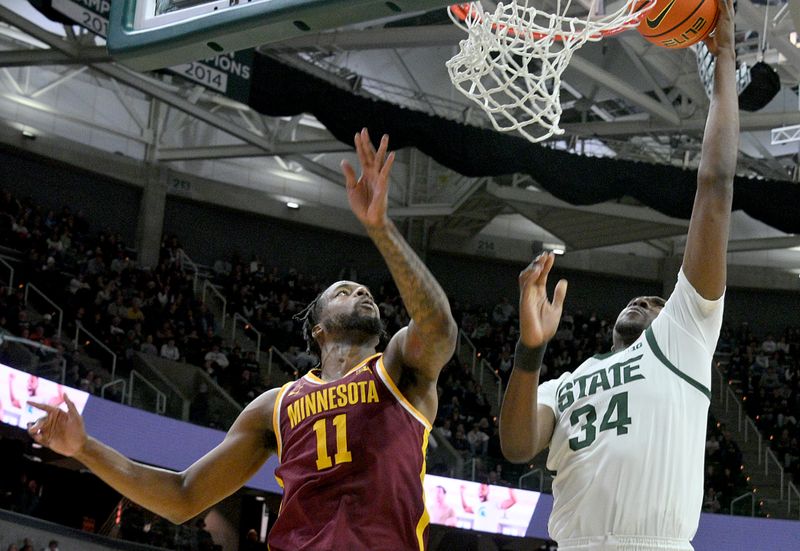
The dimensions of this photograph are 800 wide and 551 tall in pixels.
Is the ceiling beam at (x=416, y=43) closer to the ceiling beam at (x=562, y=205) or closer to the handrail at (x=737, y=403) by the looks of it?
the ceiling beam at (x=562, y=205)

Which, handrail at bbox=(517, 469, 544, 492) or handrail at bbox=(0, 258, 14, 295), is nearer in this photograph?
handrail at bbox=(517, 469, 544, 492)

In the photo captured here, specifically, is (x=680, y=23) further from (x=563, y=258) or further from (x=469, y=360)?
(x=563, y=258)

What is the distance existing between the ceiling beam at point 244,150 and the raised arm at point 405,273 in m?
16.5

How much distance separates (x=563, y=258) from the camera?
2633 centimetres

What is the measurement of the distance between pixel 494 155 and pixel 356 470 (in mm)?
12360

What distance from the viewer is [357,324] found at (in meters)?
3.85

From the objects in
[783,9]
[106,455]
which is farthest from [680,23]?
[783,9]

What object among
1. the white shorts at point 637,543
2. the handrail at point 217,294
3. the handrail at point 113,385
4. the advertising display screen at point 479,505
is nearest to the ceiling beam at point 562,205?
the handrail at point 217,294

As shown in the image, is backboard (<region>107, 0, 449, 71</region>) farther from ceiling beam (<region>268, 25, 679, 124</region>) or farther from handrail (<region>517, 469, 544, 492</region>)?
handrail (<region>517, 469, 544, 492</region>)

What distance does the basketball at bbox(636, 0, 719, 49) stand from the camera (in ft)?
12.4

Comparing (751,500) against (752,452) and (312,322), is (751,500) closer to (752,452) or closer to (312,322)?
(752,452)

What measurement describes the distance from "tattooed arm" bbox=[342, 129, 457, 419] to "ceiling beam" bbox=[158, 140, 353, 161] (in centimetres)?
1649

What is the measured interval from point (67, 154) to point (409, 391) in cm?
1919

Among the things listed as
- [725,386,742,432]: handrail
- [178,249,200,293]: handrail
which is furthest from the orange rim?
[725,386,742,432]: handrail
